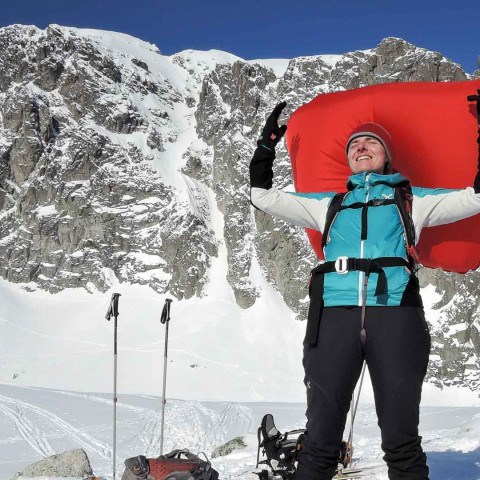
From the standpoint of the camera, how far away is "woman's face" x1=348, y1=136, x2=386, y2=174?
364cm

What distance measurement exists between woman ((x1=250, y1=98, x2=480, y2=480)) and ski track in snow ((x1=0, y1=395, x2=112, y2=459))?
1793 centimetres

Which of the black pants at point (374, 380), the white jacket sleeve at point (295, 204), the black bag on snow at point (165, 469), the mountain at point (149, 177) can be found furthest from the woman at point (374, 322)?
the mountain at point (149, 177)

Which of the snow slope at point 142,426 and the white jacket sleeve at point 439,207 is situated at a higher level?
the white jacket sleeve at point 439,207

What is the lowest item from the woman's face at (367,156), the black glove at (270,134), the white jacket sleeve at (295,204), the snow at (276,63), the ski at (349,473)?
the ski at (349,473)

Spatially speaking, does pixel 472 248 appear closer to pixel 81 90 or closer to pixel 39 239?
pixel 39 239

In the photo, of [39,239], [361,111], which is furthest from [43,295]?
[361,111]

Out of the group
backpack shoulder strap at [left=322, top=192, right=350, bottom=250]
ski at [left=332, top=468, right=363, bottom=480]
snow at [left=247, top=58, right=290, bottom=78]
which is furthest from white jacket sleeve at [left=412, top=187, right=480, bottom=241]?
snow at [left=247, top=58, right=290, bottom=78]

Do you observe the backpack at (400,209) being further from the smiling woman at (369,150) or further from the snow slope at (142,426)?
the snow slope at (142,426)

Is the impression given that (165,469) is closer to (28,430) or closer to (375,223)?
(375,223)

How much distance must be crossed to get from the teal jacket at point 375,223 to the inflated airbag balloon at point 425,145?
5.59ft

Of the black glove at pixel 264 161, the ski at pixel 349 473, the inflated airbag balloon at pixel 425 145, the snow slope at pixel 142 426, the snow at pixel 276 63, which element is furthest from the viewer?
the snow at pixel 276 63

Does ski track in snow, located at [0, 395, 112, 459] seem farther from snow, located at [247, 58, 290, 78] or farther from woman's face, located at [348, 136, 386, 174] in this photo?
snow, located at [247, 58, 290, 78]

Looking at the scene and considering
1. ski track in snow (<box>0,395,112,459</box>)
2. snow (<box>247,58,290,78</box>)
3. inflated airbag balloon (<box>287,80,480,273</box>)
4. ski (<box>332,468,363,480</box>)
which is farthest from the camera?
snow (<box>247,58,290,78</box>)

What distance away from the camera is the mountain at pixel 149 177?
281 feet
